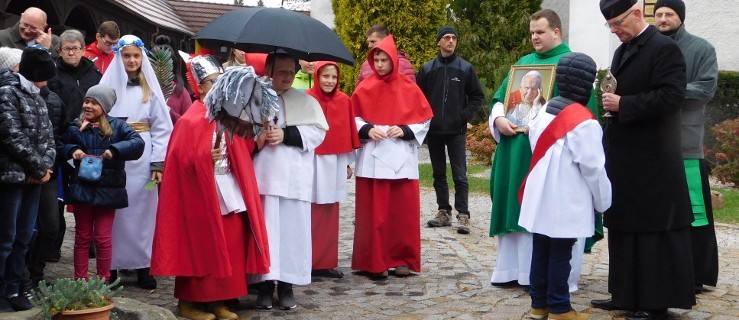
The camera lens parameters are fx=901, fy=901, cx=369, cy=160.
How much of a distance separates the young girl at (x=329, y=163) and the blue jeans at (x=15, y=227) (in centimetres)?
236

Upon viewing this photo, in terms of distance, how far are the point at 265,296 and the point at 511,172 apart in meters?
2.14

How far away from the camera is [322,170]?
7.58 m

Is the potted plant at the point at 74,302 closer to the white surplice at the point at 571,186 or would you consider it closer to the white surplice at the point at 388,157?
the white surplice at the point at 571,186

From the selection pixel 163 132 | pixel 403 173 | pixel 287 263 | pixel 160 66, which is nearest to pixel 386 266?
pixel 403 173

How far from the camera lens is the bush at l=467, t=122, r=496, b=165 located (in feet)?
58.9

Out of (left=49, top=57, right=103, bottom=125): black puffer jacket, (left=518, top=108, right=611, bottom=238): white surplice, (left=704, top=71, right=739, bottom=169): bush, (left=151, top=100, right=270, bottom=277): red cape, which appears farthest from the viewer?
(left=704, top=71, right=739, bottom=169): bush

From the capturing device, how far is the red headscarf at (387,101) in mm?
7809

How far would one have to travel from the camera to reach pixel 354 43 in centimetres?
1875

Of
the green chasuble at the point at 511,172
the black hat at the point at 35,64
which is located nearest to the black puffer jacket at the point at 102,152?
the black hat at the point at 35,64

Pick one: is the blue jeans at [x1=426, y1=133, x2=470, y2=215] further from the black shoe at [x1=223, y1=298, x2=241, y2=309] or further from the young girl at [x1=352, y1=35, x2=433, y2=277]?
the black shoe at [x1=223, y1=298, x2=241, y2=309]

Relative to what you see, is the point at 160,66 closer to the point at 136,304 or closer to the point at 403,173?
the point at 403,173

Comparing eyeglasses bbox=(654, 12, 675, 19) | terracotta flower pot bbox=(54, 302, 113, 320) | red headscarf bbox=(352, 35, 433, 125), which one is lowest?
terracotta flower pot bbox=(54, 302, 113, 320)

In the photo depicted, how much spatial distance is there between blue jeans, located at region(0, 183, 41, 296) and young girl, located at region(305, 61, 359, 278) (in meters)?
2.36

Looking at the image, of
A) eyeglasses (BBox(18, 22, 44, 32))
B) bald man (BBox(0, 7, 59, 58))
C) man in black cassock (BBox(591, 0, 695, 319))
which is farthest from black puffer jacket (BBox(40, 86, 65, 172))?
man in black cassock (BBox(591, 0, 695, 319))
